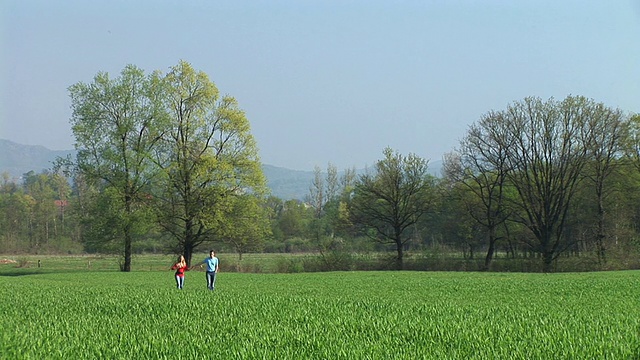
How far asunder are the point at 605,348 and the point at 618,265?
49.4 meters

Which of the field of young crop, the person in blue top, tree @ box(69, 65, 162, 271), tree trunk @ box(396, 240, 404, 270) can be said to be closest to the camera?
the field of young crop

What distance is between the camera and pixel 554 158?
6012 cm

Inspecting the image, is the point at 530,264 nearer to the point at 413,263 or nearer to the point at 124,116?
the point at 413,263

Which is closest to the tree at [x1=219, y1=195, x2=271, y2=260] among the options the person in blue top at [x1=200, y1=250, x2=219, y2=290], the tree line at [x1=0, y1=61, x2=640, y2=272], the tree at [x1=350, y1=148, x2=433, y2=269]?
the tree line at [x1=0, y1=61, x2=640, y2=272]

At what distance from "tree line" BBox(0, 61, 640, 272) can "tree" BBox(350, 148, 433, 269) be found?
0.39 feet

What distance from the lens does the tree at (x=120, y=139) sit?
52.6m

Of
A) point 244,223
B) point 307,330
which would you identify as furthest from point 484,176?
point 307,330

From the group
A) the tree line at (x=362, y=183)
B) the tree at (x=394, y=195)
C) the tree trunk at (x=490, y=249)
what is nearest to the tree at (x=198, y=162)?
the tree line at (x=362, y=183)

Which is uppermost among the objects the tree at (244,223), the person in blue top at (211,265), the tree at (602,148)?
the tree at (602,148)

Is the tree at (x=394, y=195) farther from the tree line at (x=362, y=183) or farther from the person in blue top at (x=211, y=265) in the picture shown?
the person in blue top at (x=211, y=265)

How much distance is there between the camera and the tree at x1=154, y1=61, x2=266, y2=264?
55656mm

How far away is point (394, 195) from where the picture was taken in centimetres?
6569

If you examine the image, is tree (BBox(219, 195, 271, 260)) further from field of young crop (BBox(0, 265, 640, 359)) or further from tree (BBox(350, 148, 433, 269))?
field of young crop (BBox(0, 265, 640, 359))

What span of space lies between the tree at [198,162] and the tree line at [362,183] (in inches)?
4.1
